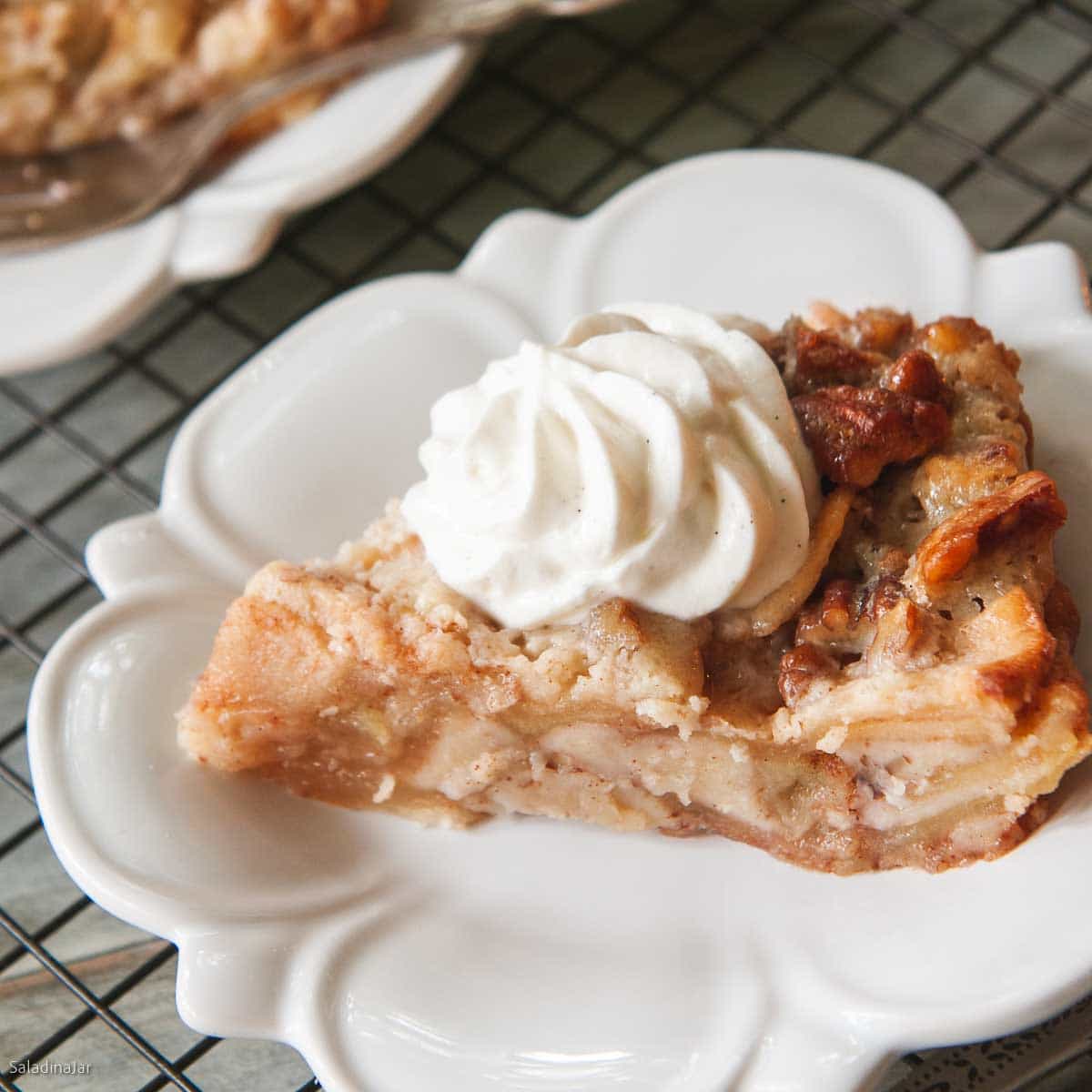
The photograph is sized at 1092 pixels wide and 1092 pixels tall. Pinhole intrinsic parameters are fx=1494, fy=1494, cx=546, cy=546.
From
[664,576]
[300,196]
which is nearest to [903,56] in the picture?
[300,196]

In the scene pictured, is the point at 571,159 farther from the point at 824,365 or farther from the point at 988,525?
the point at 988,525

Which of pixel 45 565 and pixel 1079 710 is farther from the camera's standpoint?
pixel 45 565

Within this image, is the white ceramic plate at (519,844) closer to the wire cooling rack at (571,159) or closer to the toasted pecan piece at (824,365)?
the toasted pecan piece at (824,365)

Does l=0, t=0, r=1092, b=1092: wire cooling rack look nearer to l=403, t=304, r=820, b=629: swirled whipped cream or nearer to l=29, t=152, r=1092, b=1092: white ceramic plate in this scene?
l=29, t=152, r=1092, b=1092: white ceramic plate

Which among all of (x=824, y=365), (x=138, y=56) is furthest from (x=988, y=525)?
(x=138, y=56)

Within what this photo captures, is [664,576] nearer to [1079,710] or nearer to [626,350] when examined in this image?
[626,350]

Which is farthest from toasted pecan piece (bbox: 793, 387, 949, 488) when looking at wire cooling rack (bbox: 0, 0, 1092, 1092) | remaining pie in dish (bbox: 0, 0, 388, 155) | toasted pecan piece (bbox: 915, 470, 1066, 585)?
remaining pie in dish (bbox: 0, 0, 388, 155)
